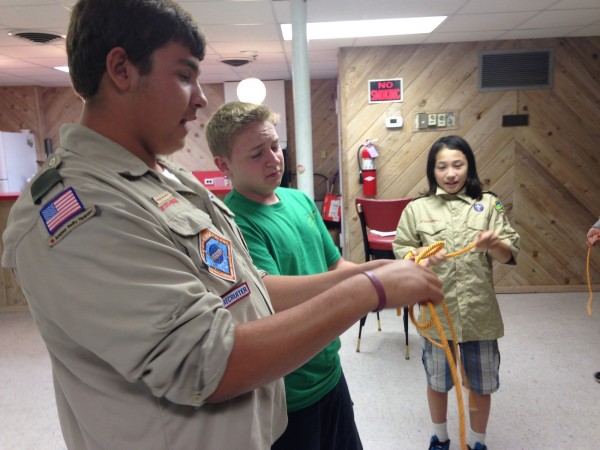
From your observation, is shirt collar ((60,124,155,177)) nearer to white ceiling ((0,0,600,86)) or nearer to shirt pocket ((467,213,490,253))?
shirt pocket ((467,213,490,253))

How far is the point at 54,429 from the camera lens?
237 centimetres

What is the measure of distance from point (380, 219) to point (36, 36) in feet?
11.9

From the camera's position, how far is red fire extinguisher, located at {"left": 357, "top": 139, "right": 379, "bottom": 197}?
176 inches

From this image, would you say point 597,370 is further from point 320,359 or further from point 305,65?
point 305,65

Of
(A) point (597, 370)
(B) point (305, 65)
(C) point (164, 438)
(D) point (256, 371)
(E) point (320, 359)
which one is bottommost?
(A) point (597, 370)

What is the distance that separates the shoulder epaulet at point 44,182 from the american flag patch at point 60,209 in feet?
0.09

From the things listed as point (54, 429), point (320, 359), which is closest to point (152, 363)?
point (320, 359)

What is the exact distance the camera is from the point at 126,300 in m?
0.55

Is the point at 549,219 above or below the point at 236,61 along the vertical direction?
below

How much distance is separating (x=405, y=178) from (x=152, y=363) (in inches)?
172

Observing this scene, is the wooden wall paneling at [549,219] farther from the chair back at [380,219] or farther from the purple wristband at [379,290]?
the purple wristband at [379,290]

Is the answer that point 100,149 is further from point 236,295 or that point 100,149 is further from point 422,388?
point 422,388

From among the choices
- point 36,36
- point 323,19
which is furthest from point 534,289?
point 36,36

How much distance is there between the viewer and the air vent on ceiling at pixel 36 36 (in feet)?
12.7
